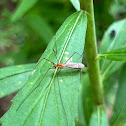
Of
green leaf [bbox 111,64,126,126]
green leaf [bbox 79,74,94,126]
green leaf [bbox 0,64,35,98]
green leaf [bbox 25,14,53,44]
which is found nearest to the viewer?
green leaf [bbox 0,64,35,98]

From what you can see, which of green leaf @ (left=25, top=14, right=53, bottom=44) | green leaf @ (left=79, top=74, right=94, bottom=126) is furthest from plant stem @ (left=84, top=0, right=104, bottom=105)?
green leaf @ (left=25, top=14, right=53, bottom=44)

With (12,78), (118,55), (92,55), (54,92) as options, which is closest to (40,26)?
(12,78)

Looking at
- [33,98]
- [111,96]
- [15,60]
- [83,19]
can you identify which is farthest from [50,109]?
[111,96]

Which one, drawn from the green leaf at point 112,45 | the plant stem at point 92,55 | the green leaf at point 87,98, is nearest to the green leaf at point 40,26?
the green leaf at point 87,98

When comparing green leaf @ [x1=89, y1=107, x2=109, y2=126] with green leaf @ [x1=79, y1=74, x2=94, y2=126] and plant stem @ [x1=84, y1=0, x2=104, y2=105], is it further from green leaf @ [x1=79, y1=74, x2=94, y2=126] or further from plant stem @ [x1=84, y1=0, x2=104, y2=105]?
green leaf @ [x1=79, y1=74, x2=94, y2=126]

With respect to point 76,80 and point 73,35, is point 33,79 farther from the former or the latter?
point 73,35

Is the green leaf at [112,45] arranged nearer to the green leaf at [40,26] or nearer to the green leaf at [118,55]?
the green leaf at [118,55]
